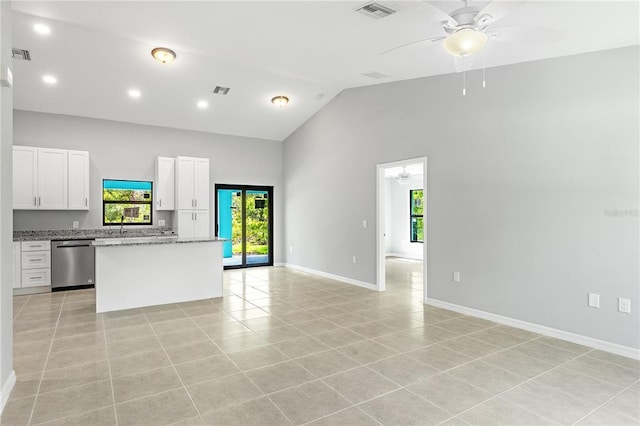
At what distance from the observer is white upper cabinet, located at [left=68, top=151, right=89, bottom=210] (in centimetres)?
626

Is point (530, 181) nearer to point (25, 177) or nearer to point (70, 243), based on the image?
point (70, 243)

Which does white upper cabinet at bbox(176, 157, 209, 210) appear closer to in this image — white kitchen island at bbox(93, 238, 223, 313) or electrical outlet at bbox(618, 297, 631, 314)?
white kitchen island at bbox(93, 238, 223, 313)

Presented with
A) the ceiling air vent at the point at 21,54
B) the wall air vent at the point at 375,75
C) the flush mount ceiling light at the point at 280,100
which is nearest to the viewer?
the ceiling air vent at the point at 21,54

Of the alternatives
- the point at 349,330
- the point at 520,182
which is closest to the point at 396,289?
the point at 349,330

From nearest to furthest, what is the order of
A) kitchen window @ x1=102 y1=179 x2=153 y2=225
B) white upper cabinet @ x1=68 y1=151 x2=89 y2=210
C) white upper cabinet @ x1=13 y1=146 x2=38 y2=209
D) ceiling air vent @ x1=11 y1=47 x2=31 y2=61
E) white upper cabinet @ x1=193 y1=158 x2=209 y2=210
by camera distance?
ceiling air vent @ x1=11 y1=47 x2=31 y2=61
white upper cabinet @ x1=13 y1=146 x2=38 y2=209
white upper cabinet @ x1=68 y1=151 x2=89 y2=210
kitchen window @ x1=102 y1=179 x2=153 y2=225
white upper cabinet @ x1=193 y1=158 x2=209 y2=210

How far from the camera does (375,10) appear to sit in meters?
3.23

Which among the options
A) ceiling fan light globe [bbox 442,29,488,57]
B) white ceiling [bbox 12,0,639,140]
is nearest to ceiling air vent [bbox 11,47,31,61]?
white ceiling [bbox 12,0,639,140]

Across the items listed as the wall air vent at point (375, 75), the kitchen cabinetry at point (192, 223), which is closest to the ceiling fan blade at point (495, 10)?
the wall air vent at point (375, 75)

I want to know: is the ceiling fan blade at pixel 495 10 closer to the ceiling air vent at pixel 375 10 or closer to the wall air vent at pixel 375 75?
the ceiling air vent at pixel 375 10

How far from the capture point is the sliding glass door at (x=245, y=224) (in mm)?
8133

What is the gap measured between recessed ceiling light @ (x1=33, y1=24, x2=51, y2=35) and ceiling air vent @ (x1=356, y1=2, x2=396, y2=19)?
368cm

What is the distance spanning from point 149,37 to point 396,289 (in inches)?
203

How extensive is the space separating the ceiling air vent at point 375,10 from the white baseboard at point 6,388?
4.01 m

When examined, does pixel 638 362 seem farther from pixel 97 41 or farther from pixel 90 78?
pixel 90 78
